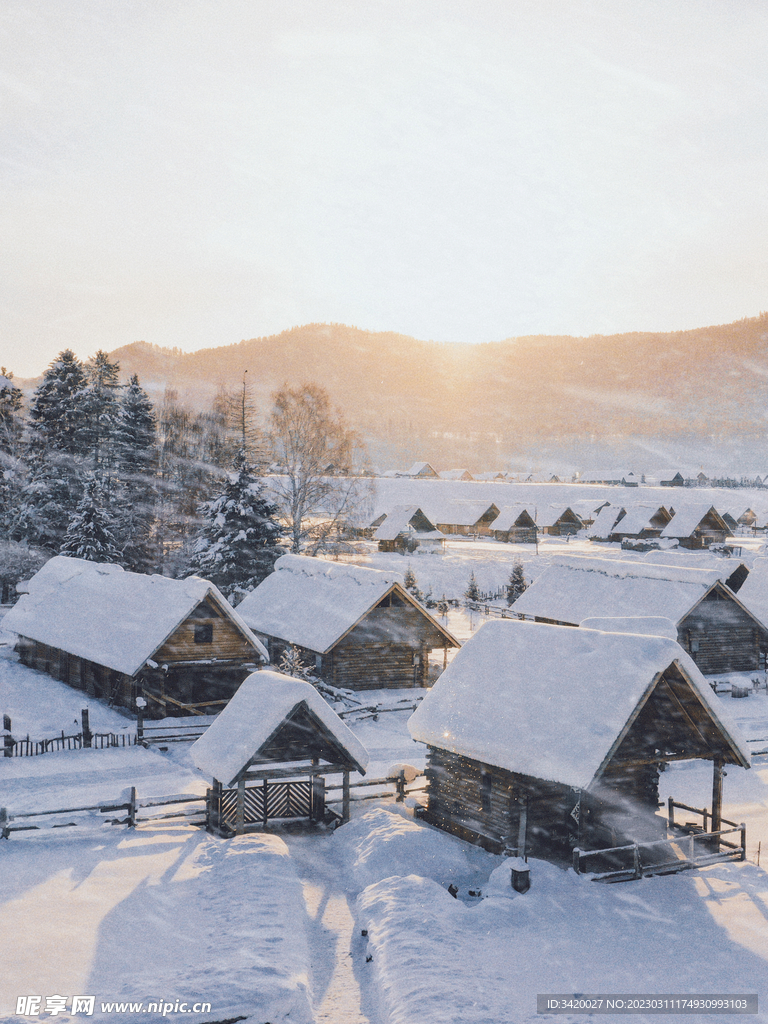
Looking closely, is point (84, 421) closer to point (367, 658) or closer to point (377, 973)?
point (367, 658)

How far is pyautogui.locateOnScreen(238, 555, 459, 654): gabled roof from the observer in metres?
31.2

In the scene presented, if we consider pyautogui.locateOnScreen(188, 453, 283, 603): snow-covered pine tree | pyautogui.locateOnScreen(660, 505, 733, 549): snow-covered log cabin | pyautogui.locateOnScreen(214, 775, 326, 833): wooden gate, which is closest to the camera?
pyautogui.locateOnScreen(214, 775, 326, 833): wooden gate

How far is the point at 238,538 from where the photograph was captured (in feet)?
139

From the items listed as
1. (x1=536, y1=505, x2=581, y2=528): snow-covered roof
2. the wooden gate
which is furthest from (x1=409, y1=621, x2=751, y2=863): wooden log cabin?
(x1=536, y1=505, x2=581, y2=528): snow-covered roof

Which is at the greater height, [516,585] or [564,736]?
[564,736]

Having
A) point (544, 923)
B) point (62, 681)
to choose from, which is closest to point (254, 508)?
point (62, 681)

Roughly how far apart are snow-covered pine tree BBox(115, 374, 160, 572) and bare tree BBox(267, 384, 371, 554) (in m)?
10.6

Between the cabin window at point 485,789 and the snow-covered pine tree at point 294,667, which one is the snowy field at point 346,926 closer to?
the cabin window at point 485,789

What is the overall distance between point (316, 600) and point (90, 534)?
732 inches

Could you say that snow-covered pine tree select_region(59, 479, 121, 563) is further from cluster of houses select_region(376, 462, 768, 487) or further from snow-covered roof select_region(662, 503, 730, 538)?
cluster of houses select_region(376, 462, 768, 487)

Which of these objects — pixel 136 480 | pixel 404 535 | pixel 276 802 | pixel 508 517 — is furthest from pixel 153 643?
pixel 508 517

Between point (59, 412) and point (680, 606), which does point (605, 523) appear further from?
point (59, 412)

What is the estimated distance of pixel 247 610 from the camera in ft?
121

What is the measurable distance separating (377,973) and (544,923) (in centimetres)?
343
